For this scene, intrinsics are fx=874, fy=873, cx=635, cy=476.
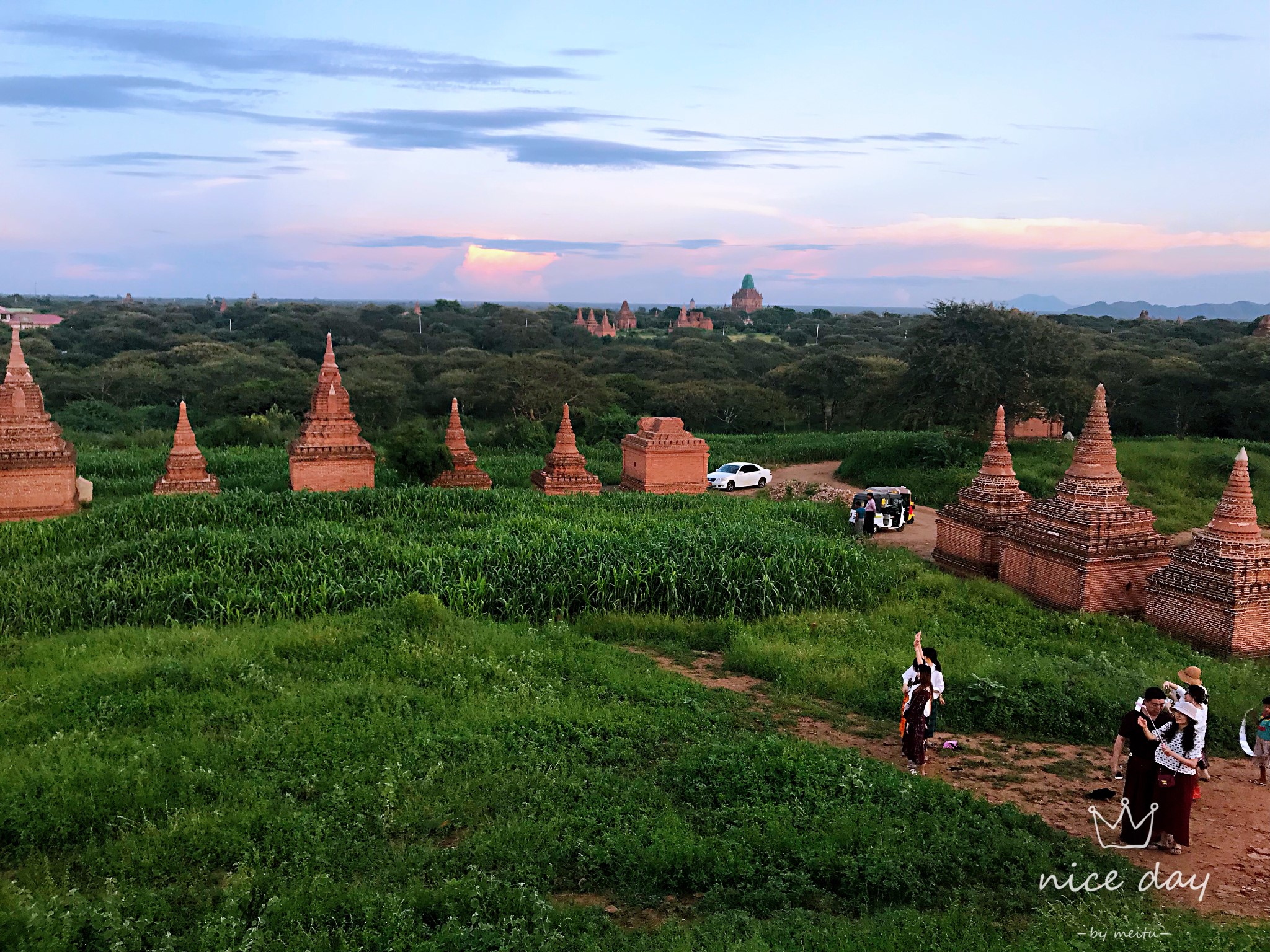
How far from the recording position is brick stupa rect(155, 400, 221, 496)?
19.9 metres

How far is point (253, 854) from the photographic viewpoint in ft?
21.2

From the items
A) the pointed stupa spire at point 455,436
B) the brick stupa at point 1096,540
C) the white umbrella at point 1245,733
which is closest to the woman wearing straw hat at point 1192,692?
the white umbrella at point 1245,733

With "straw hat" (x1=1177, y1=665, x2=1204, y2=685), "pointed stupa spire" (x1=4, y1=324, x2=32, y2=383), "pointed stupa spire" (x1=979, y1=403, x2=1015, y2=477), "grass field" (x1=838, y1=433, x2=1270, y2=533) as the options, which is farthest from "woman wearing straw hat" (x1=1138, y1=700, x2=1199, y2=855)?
"pointed stupa spire" (x1=4, y1=324, x2=32, y2=383)

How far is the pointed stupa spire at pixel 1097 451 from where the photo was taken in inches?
545

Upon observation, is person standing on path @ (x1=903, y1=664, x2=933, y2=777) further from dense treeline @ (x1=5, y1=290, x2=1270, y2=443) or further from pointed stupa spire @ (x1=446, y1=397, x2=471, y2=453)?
dense treeline @ (x1=5, y1=290, x2=1270, y2=443)

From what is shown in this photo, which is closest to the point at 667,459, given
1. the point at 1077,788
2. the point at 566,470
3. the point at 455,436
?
the point at 566,470

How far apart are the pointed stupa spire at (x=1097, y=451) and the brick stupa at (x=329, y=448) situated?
14.6m

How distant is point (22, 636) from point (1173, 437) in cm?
3474

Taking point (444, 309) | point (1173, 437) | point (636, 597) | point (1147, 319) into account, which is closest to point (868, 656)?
point (636, 597)

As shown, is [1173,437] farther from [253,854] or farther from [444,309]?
[444,309]

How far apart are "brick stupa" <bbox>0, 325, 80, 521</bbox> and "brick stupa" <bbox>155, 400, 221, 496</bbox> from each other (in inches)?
83.0

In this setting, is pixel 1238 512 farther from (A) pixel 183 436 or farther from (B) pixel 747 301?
(B) pixel 747 301

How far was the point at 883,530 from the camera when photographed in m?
22.0

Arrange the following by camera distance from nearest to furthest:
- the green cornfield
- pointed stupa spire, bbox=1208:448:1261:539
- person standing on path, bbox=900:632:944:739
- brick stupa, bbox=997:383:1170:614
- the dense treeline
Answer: person standing on path, bbox=900:632:944:739 < pointed stupa spire, bbox=1208:448:1261:539 < the green cornfield < brick stupa, bbox=997:383:1170:614 < the dense treeline
